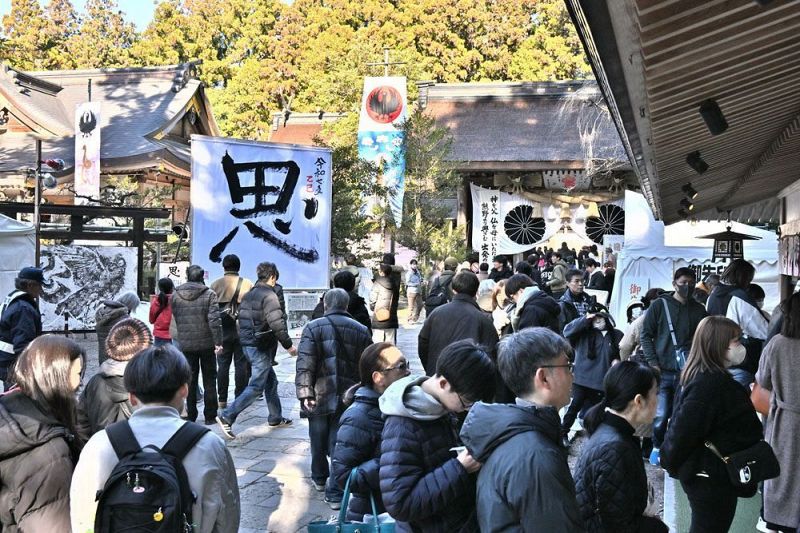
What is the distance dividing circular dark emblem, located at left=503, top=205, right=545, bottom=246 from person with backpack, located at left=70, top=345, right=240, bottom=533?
21.3 meters

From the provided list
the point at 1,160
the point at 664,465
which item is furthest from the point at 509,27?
the point at 664,465

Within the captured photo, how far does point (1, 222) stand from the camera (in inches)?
391

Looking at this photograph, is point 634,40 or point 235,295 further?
point 235,295

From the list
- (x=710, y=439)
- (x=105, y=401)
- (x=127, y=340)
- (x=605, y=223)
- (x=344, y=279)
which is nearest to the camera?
(x=710, y=439)

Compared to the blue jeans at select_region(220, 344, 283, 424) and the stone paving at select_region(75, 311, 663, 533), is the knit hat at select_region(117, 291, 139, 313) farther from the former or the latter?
the stone paving at select_region(75, 311, 663, 533)

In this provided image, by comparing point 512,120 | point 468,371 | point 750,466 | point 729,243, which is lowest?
point 750,466

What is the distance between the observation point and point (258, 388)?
7.26 m

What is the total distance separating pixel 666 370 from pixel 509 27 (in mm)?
27779

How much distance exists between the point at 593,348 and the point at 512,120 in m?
21.0

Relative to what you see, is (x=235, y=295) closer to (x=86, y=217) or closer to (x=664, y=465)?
(x=664, y=465)

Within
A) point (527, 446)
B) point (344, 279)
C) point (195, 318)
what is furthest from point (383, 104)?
point (527, 446)

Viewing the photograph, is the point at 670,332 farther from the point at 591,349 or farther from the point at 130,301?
the point at 130,301

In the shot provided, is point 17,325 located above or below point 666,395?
above

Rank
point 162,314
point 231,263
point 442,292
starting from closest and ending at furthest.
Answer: point 162,314 → point 231,263 → point 442,292
